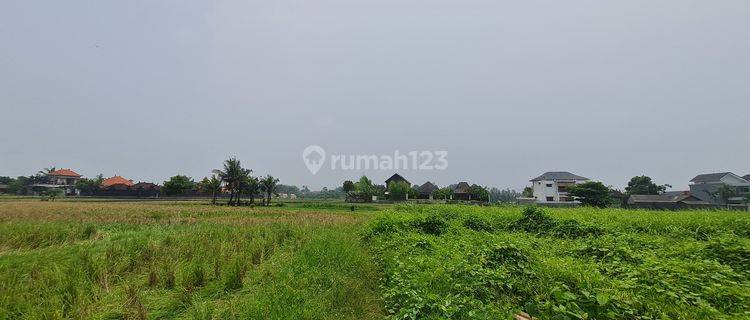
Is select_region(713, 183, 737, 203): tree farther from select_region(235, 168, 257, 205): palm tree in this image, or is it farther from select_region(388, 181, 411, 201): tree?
select_region(235, 168, 257, 205): palm tree

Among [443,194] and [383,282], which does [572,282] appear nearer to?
[383,282]

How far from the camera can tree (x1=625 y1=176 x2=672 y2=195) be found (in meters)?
63.7

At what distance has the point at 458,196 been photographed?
6894cm

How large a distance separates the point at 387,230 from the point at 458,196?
192 ft

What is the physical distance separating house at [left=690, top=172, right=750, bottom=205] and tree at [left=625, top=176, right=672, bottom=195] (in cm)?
522

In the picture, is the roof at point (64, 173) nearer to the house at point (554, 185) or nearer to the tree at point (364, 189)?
the tree at point (364, 189)

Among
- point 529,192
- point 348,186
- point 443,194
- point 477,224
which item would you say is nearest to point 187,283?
point 477,224

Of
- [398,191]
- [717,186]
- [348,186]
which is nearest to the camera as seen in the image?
[717,186]

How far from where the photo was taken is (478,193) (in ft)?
212

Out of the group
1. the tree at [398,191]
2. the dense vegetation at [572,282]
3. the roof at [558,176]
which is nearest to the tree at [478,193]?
the roof at [558,176]

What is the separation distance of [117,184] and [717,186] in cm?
11898

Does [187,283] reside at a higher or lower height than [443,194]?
lower

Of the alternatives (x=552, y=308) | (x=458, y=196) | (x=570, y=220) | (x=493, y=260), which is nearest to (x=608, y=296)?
(x=552, y=308)

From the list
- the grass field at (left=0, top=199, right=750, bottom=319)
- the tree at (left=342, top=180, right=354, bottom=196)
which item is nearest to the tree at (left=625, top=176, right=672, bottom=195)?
the tree at (left=342, top=180, right=354, bottom=196)
